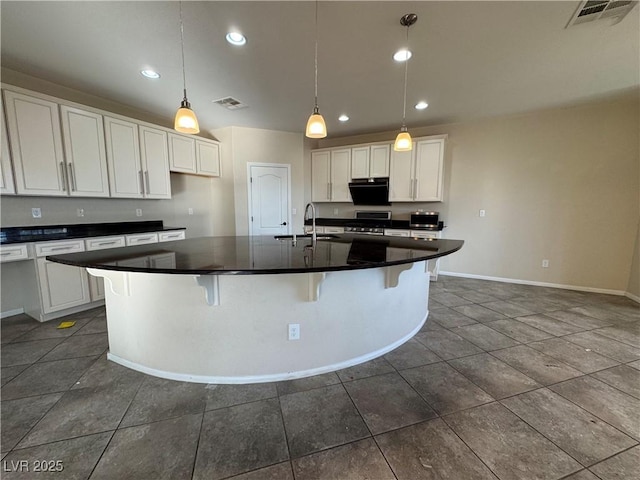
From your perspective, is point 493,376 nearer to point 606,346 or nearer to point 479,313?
point 479,313

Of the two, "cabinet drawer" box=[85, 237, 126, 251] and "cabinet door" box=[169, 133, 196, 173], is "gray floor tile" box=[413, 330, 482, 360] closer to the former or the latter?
"cabinet drawer" box=[85, 237, 126, 251]

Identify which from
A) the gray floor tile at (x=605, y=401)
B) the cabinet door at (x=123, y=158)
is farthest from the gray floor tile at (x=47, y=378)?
the gray floor tile at (x=605, y=401)

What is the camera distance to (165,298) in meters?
1.76

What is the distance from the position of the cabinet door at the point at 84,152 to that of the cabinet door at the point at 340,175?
11.9 ft

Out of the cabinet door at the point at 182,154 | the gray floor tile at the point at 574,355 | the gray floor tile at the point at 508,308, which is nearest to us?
the gray floor tile at the point at 574,355

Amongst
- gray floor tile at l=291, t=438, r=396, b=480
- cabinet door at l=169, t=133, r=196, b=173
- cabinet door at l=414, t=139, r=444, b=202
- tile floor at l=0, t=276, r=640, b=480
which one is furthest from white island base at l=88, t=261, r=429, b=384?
cabinet door at l=414, t=139, r=444, b=202

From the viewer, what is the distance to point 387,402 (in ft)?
5.36

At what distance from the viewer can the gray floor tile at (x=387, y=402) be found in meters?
1.49

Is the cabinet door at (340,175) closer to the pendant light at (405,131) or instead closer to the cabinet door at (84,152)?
the pendant light at (405,131)

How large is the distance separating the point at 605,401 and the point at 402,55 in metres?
3.12

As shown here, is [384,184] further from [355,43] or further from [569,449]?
[569,449]

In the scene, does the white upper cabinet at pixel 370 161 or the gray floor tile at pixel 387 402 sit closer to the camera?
the gray floor tile at pixel 387 402

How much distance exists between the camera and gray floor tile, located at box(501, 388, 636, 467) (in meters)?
1.32

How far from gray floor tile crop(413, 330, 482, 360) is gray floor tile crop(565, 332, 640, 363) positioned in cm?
105
